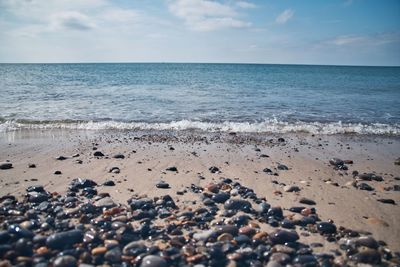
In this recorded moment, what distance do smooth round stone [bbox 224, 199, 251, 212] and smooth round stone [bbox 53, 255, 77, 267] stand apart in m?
2.62

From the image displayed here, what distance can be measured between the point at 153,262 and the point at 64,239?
1.33m

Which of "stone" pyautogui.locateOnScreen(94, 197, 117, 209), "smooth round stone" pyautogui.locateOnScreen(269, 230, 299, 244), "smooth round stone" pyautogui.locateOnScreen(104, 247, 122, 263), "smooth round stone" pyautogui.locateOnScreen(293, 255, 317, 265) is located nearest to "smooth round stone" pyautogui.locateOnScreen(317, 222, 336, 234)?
"smooth round stone" pyautogui.locateOnScreen(269, 230, 299, 244)

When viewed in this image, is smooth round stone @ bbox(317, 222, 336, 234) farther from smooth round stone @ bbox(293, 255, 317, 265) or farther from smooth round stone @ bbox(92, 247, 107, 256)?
smooth round stone @ bbox(92, 247, 107, 256)

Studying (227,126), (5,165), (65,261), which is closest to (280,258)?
(65,261)

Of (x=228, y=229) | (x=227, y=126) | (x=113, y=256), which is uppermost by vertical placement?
(x=227, y=126)

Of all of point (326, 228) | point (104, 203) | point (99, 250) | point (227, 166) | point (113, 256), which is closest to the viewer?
point (113, 256)

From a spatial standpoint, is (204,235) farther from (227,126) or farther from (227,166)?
(227,126)

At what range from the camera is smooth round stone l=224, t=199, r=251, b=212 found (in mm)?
5215

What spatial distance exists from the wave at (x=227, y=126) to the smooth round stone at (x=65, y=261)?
9411 mm

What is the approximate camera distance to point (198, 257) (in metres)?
3.82

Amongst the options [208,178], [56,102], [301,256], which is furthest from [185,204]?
[56,102]

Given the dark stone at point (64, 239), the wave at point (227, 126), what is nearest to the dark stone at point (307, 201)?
the dark stone at point (64, 239)

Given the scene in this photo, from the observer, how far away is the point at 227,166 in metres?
7.98

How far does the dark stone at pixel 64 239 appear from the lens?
3.92m
